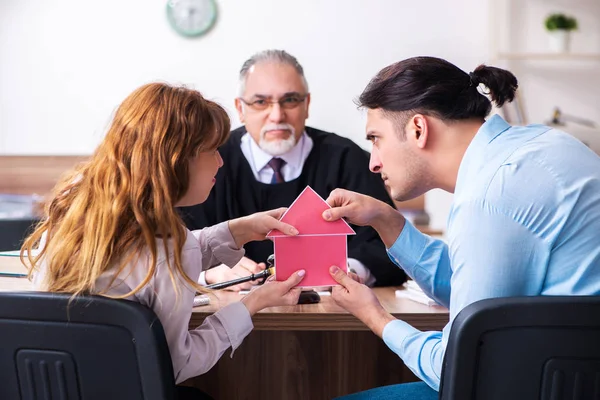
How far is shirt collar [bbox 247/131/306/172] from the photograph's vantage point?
2748mm

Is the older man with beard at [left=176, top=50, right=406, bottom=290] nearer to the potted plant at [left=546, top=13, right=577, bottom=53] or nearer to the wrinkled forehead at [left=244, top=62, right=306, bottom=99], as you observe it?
the wrinkled forehead at [left=244, top=62, right=306, bottom=99]

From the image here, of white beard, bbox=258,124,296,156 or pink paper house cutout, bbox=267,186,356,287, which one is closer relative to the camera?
pink paper house cutout, bbox=267,186,356,287

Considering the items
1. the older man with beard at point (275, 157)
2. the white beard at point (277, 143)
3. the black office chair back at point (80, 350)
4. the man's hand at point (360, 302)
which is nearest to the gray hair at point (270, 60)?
the older man with beard at point (275, 157)

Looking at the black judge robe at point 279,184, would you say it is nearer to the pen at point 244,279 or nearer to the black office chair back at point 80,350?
the pen at point 244,279

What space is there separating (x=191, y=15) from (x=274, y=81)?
2.21 meters

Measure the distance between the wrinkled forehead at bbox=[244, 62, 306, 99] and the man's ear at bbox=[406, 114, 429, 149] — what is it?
4.15ft

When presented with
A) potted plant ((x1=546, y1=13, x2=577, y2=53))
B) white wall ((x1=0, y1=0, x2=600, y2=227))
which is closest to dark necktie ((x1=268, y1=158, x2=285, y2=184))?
white wall ((x1=0, y1=0, x2=600, y2=227))

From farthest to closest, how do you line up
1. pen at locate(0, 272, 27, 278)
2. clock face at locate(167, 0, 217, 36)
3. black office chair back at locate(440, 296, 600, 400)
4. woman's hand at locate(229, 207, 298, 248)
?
1. clock face at locate(167, 0, 217, 36)
2. pen at locate(0, 272, 27, 278)
3. woman's hand at locate(229, 207, 298, 248)
4. black office chair back at locate(440, 296, 600, 400)

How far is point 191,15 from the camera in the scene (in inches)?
186

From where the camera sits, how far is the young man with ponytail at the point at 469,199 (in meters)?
1.22

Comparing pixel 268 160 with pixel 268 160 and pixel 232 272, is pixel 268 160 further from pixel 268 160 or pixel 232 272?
pixel 232 272

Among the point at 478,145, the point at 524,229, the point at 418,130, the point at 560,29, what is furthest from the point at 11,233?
the point at 560,29

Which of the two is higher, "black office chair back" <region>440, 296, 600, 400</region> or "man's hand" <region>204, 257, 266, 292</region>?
"black office chair back" <region>440, 296, 600, 400</region>

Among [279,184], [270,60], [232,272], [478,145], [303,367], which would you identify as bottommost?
[303,367]
